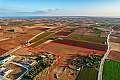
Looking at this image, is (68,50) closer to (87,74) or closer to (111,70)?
(111,70)

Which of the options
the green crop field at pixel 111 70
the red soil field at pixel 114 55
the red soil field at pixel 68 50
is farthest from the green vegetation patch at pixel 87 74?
the red soil field at pixel 68 50

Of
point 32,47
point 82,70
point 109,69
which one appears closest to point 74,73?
point 82,70

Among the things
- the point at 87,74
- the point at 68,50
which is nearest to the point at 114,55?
the point at 68,50

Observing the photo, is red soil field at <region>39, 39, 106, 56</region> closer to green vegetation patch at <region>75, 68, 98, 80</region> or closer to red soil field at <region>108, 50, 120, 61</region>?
red soil field at <region>108, 50, 120, 61</region>

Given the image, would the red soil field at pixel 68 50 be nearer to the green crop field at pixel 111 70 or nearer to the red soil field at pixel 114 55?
the red soil field at pixel 114 55

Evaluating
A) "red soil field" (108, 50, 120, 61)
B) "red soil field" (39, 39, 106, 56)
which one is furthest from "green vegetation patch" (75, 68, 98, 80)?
"red soil field" (39, 39, 106, 56)

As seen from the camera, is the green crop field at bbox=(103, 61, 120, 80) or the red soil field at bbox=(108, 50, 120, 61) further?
the red soil field at bbox=(108, 50, 120, 61)
